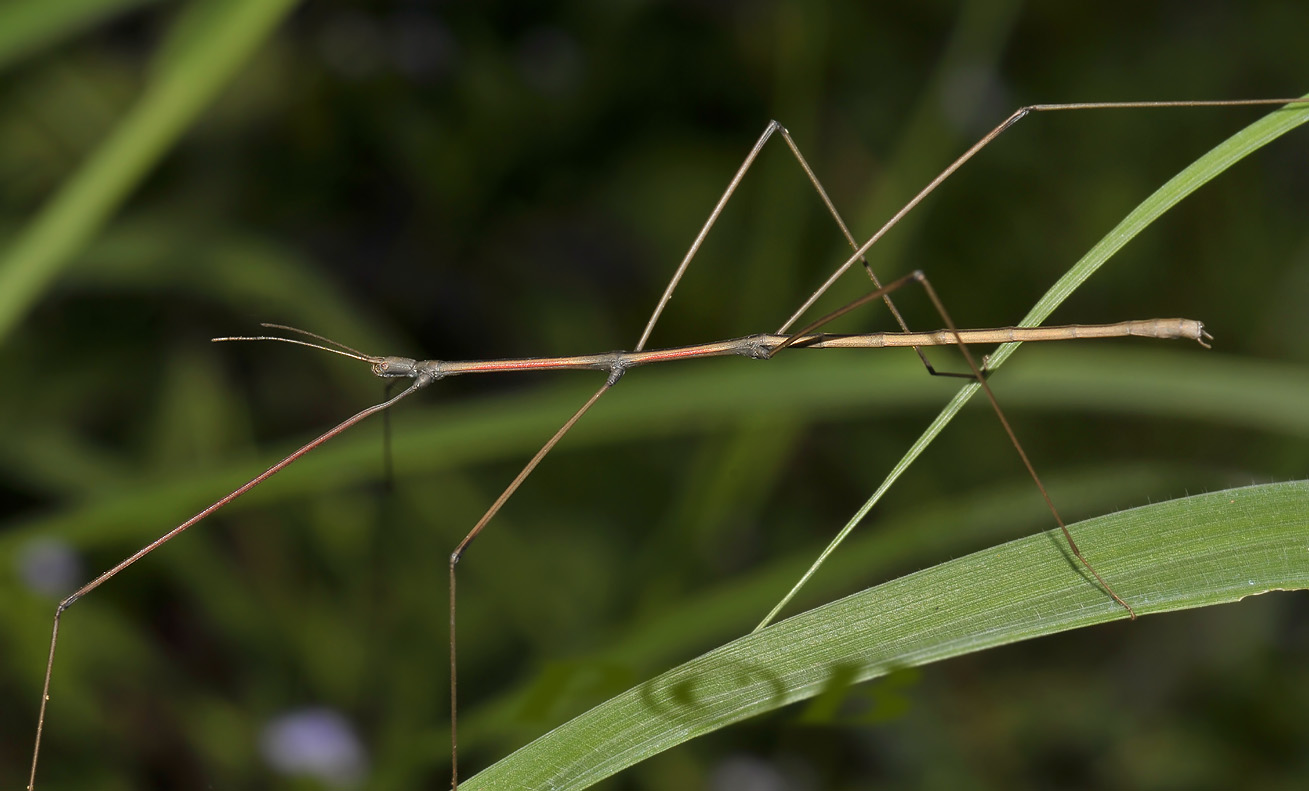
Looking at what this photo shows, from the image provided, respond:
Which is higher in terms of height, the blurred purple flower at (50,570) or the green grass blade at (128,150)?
the green grass blade at (128,150)

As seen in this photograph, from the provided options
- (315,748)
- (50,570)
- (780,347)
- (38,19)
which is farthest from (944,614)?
(50,570)

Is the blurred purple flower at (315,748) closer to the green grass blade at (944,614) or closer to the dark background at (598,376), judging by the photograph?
the dark background at (598,376)

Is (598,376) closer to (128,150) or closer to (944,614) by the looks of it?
(128,150)

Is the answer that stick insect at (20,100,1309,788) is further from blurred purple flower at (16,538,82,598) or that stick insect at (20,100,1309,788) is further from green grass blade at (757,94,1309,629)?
blurred purple flower at (16,538,82,598)

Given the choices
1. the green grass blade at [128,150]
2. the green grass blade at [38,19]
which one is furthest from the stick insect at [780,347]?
the green grass blade at [38,19]

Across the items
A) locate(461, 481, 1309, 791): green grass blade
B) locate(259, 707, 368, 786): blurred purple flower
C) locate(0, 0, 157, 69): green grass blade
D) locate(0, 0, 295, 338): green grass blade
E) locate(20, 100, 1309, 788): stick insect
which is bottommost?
locate(461, 481, 1309, 791): green grass blade

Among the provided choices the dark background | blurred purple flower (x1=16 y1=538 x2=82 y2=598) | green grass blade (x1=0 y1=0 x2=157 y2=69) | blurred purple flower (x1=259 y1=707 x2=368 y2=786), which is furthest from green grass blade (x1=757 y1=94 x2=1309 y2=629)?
blurred purple flower (x1=16 y1=538 x2=82 y2=598)

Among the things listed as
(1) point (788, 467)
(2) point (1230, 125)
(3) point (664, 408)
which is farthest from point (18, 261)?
(2) point (1230, 125)
